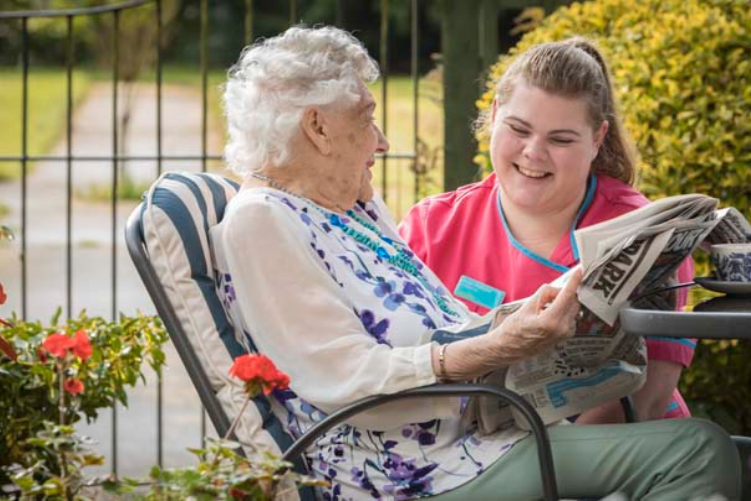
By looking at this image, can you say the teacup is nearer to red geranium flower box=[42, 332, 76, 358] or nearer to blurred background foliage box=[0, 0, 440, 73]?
red geranium flower box=[42, 332, 76, 358]

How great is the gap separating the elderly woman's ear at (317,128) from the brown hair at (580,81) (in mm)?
556

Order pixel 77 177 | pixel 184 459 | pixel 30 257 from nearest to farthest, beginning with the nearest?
pixel 184 459
pixel 30 257
pixel 77 177

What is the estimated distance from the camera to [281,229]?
8.36 feet

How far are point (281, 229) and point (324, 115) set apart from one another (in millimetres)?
279

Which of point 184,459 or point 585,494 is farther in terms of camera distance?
point 184,459

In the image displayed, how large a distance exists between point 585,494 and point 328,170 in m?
0.82

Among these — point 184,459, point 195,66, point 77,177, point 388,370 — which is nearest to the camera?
point 388,370

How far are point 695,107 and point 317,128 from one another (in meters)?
1.79

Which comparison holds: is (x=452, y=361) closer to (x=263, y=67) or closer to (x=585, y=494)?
(x=585, y=494)

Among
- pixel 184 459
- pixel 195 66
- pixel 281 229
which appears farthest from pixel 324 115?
pixel 195 66

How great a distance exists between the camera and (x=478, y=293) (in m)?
3.12

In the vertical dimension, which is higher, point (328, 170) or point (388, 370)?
point (328, 170)

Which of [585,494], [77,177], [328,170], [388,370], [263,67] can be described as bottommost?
[77,177]

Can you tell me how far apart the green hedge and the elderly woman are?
1.34 meters
